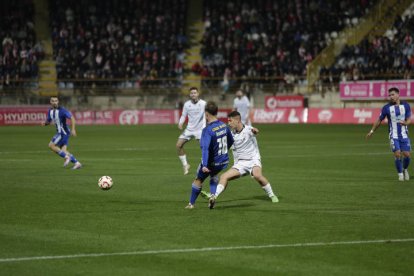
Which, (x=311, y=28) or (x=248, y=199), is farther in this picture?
(x=311, y=28)

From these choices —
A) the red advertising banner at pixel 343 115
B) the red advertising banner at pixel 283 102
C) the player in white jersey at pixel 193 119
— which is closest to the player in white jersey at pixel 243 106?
the player in white jersey at pixel 193 119

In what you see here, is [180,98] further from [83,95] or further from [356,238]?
[356,238]

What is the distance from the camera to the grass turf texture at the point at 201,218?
9008 millimetres

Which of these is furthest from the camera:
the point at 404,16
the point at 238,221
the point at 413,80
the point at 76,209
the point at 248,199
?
the point at 404,16

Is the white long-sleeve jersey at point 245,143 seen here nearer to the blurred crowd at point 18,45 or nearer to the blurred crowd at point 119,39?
the blurred crowd at point 119,39

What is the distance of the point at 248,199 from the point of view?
14.9 m

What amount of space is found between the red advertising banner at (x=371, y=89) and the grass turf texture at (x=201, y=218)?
68.6 ft

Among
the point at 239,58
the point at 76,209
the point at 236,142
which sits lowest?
the point at 76,209

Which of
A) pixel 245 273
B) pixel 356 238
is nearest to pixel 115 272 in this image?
pixel 245 273

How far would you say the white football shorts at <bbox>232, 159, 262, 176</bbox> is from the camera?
14141mm

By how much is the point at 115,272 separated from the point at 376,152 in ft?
61.4

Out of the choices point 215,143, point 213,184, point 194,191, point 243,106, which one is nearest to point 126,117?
point 243,106

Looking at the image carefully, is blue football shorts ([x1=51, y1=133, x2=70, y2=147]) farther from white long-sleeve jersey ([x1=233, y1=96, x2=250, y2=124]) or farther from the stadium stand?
the stadium stand

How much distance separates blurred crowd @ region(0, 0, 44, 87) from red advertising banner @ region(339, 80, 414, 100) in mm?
20246
